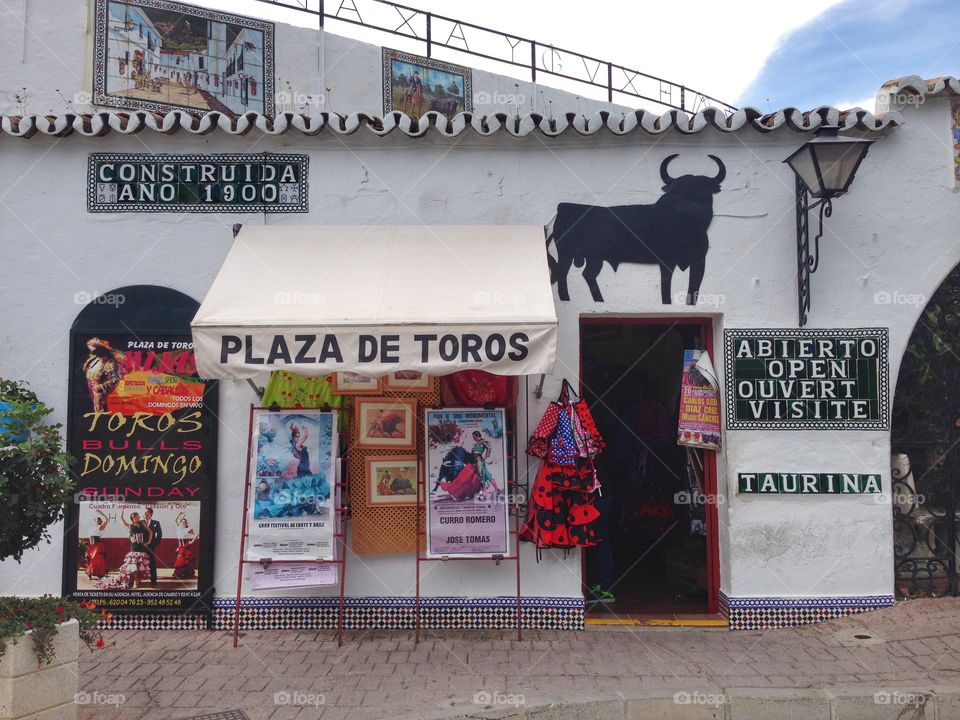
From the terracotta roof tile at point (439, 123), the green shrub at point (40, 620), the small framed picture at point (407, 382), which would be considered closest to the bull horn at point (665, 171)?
the terracotta roof tile at point (439, 123)

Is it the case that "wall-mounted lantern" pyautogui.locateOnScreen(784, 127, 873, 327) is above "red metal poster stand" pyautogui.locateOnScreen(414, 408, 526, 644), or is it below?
above

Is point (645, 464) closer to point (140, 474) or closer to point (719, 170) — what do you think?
point (719, 170)

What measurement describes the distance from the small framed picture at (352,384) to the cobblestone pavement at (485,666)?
6.47 ft

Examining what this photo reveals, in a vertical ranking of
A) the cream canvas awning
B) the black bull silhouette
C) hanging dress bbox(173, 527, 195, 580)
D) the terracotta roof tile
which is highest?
the terracotta roof tile

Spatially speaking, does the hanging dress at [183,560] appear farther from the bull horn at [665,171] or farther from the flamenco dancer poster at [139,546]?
the bull horn at [665,171]

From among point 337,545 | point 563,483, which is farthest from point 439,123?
point 337,545

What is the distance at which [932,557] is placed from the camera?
621 centimetres

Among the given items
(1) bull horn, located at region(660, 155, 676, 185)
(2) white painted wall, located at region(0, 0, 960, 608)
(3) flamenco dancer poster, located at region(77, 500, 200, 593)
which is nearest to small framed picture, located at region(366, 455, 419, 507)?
(2) white painted wall, located at region(0, 0, 960, 608)

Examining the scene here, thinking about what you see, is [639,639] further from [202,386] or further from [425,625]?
[202,386]

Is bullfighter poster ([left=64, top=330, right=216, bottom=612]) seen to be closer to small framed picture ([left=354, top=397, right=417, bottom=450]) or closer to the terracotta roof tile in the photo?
small framed picture ([left=354, top=397, right=417, bottom=450])

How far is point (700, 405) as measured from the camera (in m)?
6.13

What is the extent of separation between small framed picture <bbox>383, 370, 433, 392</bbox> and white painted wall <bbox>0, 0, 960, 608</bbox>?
2.90 feet

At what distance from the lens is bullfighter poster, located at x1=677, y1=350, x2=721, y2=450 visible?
239 inches

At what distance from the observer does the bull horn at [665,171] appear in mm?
6156
